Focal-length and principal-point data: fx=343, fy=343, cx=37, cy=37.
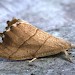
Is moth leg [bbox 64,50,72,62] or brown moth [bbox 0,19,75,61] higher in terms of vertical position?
brown moth [bbox 0,19,75,61]

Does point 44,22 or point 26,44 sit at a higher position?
point 44,22

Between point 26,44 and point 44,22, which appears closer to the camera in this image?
point 26,44

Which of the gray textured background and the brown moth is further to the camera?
the brown moth

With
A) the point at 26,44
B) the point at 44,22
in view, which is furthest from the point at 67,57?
the point at 44,22

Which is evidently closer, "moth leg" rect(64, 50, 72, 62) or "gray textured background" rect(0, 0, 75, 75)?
"gray textured background" rect(0, 0, 75, 75)

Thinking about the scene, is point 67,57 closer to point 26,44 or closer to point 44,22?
point 26,44

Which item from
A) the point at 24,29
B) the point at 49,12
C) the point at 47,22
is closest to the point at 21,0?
the point at 49,12
